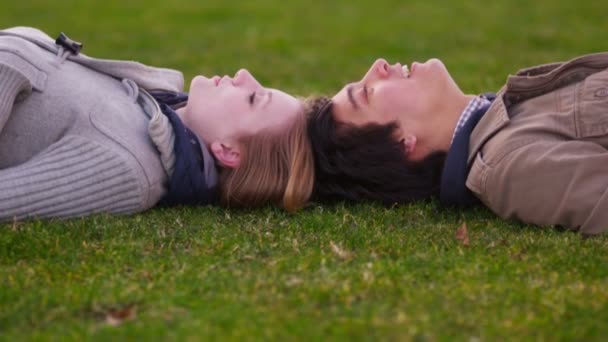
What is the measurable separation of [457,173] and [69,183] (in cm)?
195

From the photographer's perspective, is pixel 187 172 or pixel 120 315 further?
pixel 187 172

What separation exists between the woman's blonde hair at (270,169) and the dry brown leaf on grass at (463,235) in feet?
2.92

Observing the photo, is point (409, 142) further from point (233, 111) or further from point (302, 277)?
point (302, 277)

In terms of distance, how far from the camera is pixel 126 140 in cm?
484

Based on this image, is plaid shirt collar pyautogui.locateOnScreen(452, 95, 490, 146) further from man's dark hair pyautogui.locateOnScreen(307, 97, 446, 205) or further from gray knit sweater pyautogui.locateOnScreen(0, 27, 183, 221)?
gray knit sweater pyautogui.locateOnScreen(0, 27, 183, 221)

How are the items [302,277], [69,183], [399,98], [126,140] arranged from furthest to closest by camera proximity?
[399,98] → [126,140] → [69,183] → [302,277]

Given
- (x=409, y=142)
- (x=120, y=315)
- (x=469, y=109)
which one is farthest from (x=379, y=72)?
(x=120, y=315)

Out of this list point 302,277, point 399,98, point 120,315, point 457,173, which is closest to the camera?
point 120,315

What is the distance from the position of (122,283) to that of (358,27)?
10497mm

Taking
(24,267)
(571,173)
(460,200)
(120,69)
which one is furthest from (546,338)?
(120,69)

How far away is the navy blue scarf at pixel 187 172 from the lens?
197 inches

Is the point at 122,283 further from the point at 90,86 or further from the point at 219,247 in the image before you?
the point at 90,86

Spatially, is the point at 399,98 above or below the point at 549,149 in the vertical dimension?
above

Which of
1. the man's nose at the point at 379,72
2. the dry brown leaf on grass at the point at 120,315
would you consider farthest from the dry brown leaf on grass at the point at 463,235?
the dry brown leaf on grass at the point at 120,315
